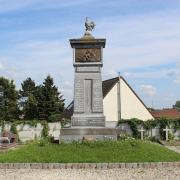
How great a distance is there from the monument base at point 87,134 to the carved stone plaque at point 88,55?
328 cm

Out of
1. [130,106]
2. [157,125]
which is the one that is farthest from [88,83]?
[130,106]

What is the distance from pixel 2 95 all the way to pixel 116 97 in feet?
45.5

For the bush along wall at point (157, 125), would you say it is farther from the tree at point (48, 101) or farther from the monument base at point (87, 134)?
the tree at point (48, 101)

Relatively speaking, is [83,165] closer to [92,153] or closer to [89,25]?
[92,153]

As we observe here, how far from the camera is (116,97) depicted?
48.1 m

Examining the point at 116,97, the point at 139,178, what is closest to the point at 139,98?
the point at 116,97

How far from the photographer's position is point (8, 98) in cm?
5422

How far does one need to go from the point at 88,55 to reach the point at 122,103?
87.9 feet

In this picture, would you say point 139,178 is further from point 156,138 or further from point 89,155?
point 156,138

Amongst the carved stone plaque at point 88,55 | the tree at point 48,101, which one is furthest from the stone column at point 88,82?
the tree at point 48,101

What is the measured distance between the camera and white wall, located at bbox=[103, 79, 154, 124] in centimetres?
4759

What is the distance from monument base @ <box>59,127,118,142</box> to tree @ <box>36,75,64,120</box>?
102 ft

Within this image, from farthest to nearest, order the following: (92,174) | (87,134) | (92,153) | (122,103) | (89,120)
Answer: (122,103)
(89,120)
(87,134)
(92,153)
(92,174)

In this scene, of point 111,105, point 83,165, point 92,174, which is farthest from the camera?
point 111,105
